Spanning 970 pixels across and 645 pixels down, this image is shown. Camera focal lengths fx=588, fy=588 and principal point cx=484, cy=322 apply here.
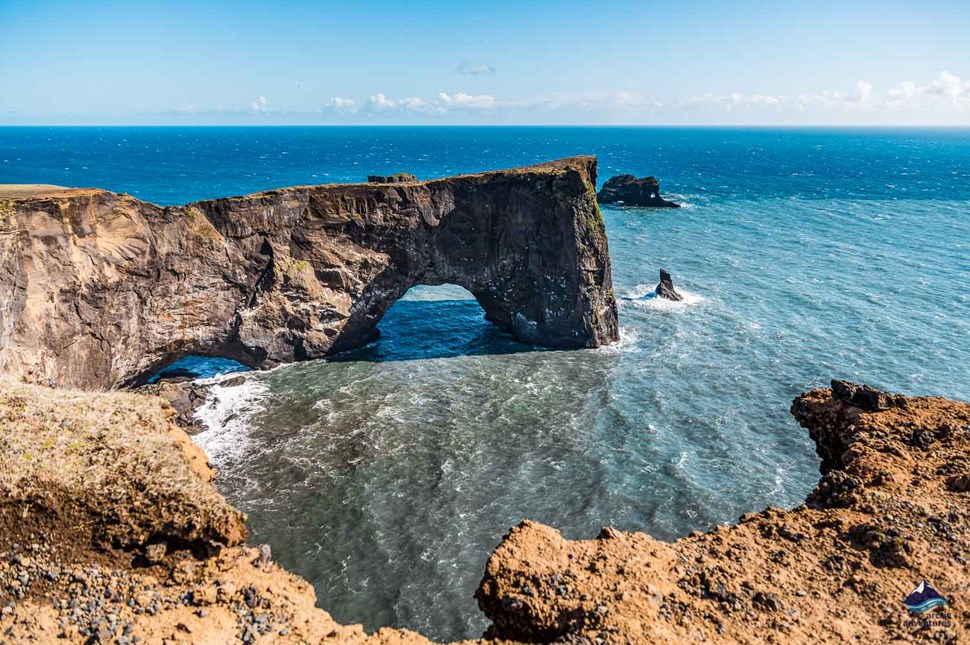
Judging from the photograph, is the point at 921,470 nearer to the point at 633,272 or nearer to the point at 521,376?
the point at 521,376

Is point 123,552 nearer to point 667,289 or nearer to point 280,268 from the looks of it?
point 280,268

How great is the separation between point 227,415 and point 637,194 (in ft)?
324

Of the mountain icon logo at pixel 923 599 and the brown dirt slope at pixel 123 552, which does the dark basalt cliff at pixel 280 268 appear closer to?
the brown dirt slope at pixel 123 552

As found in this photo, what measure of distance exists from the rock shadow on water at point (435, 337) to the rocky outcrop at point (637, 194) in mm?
67448

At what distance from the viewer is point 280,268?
4681cm

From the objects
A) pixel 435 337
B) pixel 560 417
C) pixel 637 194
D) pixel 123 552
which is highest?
pixel 637 194

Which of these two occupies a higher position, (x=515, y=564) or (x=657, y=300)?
(x=515, y=564)

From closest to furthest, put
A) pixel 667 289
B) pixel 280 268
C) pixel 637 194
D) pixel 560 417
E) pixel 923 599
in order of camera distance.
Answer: pixel 923 599
pixel 560 417
pixel 280 268
pixel 667 289
pixel 637 194

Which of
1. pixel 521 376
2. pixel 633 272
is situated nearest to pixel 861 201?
pixel 633 272

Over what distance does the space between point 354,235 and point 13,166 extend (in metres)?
175

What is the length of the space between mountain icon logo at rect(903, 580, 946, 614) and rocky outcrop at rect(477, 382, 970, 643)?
0.64ft

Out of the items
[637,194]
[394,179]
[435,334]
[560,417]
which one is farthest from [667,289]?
[637,194]

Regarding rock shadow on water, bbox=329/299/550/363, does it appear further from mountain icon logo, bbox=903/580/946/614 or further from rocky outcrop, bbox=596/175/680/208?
rocky outcrop, bbox=596/175/680/208

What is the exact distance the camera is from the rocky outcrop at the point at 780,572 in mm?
14695
